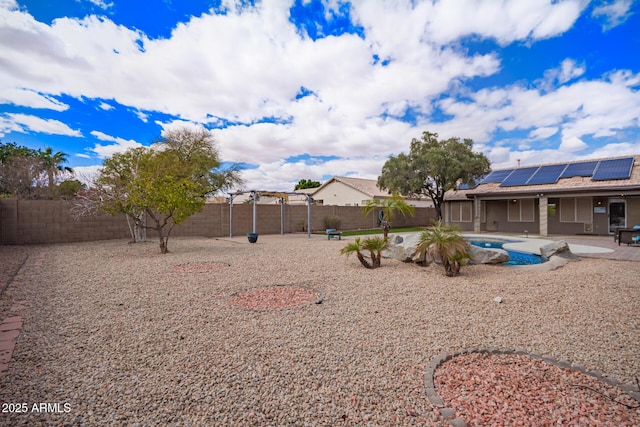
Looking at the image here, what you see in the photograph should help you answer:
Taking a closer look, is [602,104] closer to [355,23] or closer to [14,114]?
[355,23]

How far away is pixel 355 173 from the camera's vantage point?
4062 centimetres

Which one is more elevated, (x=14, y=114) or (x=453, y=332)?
(x=14, y=114)

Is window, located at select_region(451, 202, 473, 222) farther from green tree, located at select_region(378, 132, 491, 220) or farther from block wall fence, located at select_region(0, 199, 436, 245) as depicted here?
block wall fence, located at select_region(0, 199, 436, 245)

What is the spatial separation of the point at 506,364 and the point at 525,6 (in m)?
9.49

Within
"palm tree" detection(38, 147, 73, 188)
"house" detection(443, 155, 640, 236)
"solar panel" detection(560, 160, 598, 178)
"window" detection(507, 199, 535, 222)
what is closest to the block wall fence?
"house" detection(443, 155, 640, 236)

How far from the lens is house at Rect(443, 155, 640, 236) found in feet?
49.5

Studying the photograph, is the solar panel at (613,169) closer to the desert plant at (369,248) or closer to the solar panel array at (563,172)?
the solar panel array at (563,172)

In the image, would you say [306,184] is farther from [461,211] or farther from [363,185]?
[461,211]

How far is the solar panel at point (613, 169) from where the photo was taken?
49.2 ft

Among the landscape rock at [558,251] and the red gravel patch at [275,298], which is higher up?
the landscape rock at [558,251]

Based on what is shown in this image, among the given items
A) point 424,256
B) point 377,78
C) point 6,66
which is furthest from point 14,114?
point 424,256

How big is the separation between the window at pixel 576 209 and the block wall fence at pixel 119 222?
39.4 ft

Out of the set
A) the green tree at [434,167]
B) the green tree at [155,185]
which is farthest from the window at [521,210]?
the green tree at [155,185]

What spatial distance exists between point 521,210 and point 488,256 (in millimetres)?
12819
